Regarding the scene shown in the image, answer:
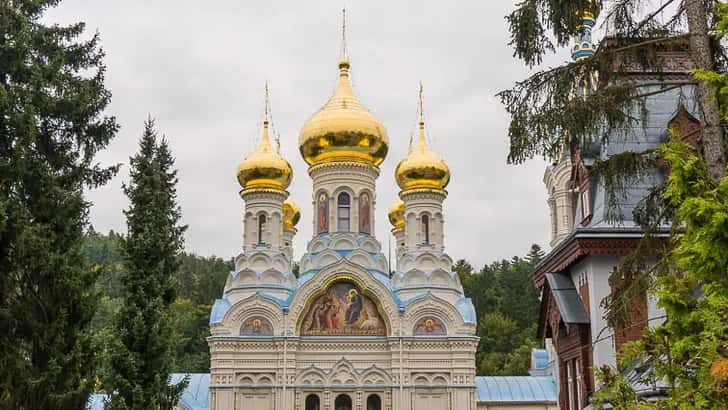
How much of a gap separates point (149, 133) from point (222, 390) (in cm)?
1557

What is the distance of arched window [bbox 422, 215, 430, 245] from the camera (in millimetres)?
33375

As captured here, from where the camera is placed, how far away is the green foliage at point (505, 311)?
159 feet

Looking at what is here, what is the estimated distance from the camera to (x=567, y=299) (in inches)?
492

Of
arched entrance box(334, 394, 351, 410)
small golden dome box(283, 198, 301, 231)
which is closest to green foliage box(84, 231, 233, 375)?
small golden dome box(283, 198, 301, 231)

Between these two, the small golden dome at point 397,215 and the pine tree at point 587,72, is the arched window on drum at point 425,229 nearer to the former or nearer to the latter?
the small golden dome at point 397,215

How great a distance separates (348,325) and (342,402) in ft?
8.82

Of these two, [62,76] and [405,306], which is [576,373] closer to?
[62,76]

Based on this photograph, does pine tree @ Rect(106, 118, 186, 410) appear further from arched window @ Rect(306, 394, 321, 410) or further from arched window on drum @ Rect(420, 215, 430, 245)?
arched window on drum @ Rect(420, 215, 430, 245)

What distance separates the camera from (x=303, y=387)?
2998 cm

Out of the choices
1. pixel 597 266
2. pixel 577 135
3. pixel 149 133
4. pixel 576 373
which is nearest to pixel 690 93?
pixel 597 266

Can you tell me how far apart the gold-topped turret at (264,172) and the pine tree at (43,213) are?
1955 centimetres

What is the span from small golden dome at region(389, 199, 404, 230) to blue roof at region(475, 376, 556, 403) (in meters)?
9.35

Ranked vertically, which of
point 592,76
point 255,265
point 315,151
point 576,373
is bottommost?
point 576,373

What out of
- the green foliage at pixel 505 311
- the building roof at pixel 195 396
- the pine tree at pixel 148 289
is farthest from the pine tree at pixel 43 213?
the green foliage at pixel 505 311
